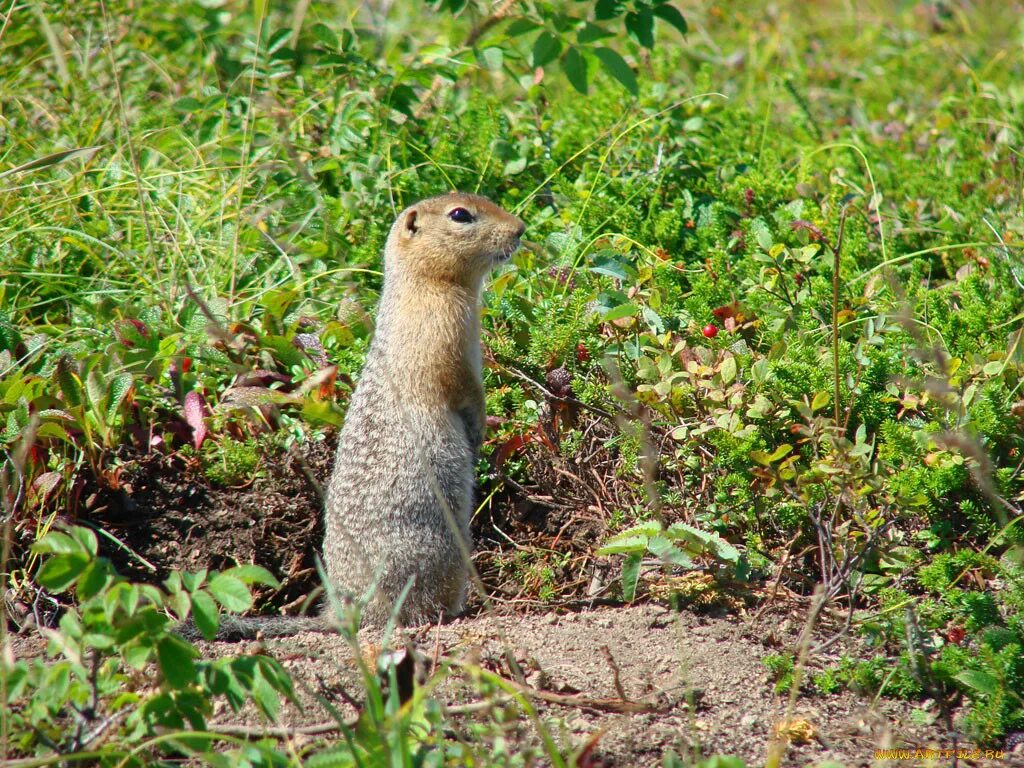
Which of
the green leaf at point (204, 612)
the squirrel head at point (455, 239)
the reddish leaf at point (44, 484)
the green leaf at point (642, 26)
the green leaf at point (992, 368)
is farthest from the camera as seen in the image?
the green leaf at point (642, 26)

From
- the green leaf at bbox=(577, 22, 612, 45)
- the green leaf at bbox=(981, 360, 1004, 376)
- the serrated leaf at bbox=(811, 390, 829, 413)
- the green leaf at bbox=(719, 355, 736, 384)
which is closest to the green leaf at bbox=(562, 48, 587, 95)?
the green leaf at bbox=(577, 22, 612, 45)

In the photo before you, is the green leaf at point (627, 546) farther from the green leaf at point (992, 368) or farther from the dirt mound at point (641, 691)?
the green leaf at point (992, 368)

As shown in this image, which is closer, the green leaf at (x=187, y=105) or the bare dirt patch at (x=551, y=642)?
the bare dirt patch at (x=551, y=642)

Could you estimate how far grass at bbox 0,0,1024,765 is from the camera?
3.69m

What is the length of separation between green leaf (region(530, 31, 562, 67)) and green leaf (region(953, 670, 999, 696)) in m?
3.36

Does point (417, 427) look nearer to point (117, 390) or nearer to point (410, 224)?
point (410, 224)

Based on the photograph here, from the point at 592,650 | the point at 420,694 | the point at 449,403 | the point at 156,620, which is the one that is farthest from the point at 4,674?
the point at 449,403

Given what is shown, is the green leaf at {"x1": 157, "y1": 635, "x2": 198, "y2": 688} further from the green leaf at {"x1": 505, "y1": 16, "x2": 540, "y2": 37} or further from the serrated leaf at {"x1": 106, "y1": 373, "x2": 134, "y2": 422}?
the green leaf at {"x1": 505, "y1": 16, "x2": 540, "y2": 37}

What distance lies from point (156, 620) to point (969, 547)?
9.12 feet

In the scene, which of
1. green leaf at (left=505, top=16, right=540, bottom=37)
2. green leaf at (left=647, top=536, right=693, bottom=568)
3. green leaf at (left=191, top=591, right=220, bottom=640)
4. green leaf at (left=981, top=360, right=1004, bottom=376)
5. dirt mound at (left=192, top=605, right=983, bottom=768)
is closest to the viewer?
green leaf at (left=191, top=591, right=220, bottom=640)

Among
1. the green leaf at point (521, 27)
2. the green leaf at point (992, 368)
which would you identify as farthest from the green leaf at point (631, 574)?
the green leaf at point (521, 27)

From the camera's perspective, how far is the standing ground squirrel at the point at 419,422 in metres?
4.09

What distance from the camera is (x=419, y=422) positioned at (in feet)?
13.9

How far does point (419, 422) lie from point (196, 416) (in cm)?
109
